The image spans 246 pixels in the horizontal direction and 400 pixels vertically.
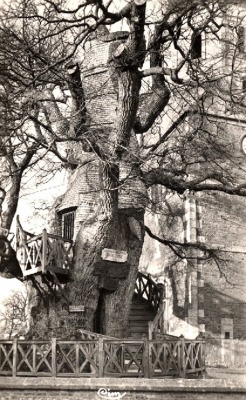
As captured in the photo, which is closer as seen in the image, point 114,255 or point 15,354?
point 15,354

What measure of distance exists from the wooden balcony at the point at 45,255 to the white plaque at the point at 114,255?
1.02 metres

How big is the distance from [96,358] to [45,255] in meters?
3.37

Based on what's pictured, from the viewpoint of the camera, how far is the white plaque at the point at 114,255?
51.2 feet

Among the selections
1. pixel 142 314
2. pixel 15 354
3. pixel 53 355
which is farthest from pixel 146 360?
pixel 142 314

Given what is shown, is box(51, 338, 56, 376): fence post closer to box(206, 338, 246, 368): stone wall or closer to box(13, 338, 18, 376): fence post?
box(13, 338, 18, 376): fence post

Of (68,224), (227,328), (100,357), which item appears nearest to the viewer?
(100,357)

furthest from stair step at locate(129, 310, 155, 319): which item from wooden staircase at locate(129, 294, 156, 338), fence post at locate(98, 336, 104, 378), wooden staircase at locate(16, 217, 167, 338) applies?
fence post at locate(98, 336, 104, 378)

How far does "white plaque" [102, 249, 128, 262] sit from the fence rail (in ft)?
8.28

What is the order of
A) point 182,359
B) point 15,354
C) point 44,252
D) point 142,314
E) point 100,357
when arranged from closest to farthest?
point 100,357, point 15,354, point 182,359, point 44,252, point 142,314

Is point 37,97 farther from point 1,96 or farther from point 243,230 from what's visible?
point 243,230

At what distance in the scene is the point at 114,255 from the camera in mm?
15703

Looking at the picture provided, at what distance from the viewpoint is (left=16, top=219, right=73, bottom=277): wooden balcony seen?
1553cm

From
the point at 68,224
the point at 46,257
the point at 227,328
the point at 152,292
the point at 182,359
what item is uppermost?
the point at 68,224

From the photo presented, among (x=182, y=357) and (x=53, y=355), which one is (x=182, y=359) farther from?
(x=53, y=355)
